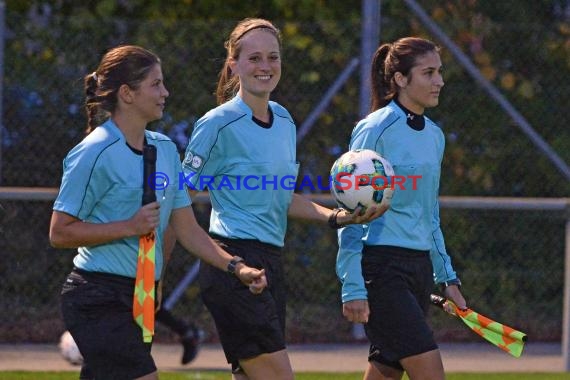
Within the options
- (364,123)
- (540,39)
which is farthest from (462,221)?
(364,123)

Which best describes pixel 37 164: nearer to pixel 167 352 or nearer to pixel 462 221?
pixel 167 352

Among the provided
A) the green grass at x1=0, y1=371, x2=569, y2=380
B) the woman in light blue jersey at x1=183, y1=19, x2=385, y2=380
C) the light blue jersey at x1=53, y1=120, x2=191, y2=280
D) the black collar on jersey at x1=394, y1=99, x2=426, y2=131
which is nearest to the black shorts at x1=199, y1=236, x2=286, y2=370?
the woman in light blue jersey at x1=183, y1=19, x2=385, y2=380

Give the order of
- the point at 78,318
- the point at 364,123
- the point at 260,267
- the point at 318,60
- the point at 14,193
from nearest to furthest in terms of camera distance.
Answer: the point at 78,318, the point at 260,267, the point at 364,123, the point at 14,193, the point at 318,60

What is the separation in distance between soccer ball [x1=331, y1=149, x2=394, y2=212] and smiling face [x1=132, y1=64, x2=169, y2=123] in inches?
34.0

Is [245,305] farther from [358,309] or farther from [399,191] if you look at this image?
[399,191]

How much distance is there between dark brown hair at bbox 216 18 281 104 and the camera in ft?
19.1

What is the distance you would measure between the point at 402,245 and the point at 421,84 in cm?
75

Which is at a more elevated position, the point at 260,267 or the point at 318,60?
the point at 318,60

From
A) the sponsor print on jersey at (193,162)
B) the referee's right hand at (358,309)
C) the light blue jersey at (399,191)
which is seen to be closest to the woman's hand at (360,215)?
the light blue jersey at (399,191)

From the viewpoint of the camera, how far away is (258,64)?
18.8 feet

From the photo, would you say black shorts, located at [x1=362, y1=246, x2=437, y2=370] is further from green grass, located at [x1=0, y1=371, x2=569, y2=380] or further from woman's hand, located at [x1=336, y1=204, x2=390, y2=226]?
green grass, located at [x1=0, y1=371, x2=569, y2=380]

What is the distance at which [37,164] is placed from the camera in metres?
9.33

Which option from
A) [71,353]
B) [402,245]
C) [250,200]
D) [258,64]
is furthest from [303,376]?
[258,64]

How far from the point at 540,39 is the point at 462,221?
4.80 feet
